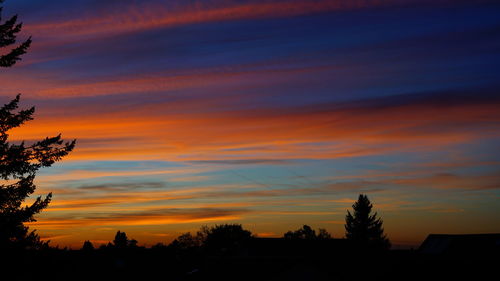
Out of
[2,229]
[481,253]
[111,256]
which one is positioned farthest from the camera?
[111,256]

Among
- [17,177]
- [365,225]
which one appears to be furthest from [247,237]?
[17,177]

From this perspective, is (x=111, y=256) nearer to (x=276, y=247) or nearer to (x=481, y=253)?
(x=276, y=247)

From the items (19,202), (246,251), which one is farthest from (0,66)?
(246,251)

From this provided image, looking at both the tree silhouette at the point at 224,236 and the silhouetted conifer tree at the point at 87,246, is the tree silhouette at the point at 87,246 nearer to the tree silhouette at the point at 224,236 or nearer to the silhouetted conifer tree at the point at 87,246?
the silhouetted conifer tree at the point at 87,246

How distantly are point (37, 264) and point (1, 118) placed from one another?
8046 mm

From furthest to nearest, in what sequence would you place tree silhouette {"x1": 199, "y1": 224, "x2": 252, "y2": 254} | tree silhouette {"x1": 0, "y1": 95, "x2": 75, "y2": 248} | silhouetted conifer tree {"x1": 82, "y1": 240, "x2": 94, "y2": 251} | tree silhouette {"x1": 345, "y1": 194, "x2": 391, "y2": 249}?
1. tree silhouette {"x1": 199, "y1": 224, "x2": 252, "y2": 254}
2. tree silhouette {"x1": 345, "y1": 194, "x2": 391, "y2": 249}
3. silhouetted conifer tree {"x1": 82, "y1": 240, "x2": 94, "y2": 251}
4. tree silhouette {"x1": 0, "y1": 95, "x2": 75, "y2": 248}

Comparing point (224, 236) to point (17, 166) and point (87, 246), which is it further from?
point (17, 166)

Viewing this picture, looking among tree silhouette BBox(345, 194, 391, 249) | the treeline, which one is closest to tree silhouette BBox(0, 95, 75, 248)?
the treeline

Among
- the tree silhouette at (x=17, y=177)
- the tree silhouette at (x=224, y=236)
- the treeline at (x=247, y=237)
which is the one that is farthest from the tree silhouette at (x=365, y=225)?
the tree silhouette at (x=17, y=177)

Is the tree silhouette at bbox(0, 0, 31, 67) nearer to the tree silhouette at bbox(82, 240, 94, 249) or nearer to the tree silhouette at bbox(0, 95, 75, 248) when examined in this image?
the tree silhouette at bbox(0, 95, 75, 248)

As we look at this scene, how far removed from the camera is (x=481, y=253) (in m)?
67.2

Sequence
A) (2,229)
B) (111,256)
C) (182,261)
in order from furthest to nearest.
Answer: (182,261), (111,256), (2,229)

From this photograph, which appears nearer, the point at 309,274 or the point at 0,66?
the point at 0,66

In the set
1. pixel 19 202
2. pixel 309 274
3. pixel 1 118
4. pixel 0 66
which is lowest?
pixel 309 274
